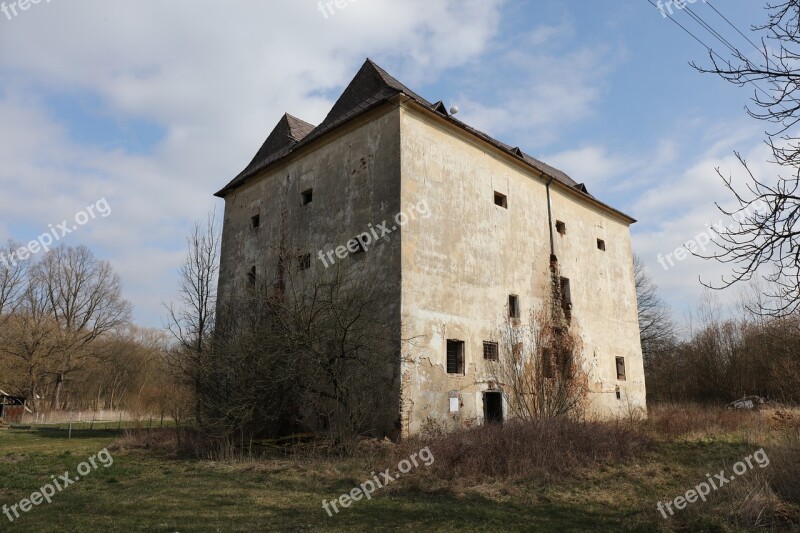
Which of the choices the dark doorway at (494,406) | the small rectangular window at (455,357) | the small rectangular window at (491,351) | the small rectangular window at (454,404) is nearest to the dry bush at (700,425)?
the dark doorway at (494,406)

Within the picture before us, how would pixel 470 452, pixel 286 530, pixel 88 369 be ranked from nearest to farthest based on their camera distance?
pixel 286 530 < pixel 470 452 < pixel 88 369

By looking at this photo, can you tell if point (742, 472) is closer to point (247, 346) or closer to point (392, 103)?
point (247, 346)

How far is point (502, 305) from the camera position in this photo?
57.9 ft

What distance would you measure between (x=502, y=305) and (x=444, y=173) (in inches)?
193

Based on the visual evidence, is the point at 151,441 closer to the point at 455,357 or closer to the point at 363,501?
the point at 455,357

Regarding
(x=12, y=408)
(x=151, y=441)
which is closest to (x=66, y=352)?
(x=12, y=408)

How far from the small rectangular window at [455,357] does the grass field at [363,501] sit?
4.23 m

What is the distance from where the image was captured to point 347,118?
17.3 m

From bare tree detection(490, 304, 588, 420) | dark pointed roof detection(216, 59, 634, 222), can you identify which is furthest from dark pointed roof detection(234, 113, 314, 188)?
bare tree detection(490, 304, 588, 420)

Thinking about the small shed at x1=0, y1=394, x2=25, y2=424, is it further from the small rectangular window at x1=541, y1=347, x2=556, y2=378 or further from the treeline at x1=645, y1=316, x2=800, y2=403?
the treeline at x1=645, y1=316, x2=800, y2=403

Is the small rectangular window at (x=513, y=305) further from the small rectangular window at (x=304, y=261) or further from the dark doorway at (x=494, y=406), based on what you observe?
the small rectangular window at (x=304, y=261)

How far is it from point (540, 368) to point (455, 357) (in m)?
3.92

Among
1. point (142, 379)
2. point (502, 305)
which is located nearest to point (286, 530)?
point (502, 305)

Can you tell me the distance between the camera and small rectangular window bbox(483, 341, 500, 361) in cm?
1673
